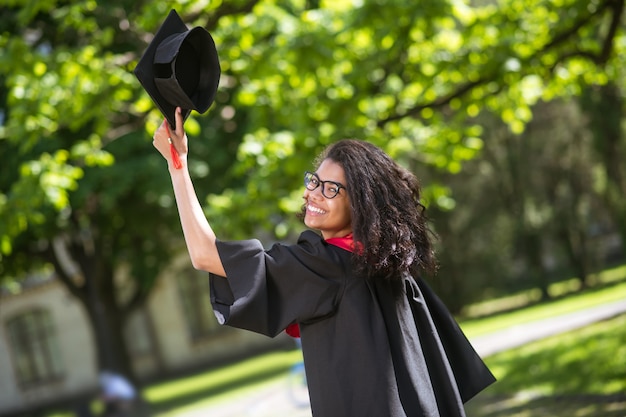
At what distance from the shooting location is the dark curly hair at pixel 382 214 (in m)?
3.03

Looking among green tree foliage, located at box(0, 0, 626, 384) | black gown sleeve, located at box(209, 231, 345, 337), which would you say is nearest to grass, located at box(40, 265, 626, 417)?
green tree foliage, located at box(0, 0, 626, 384)

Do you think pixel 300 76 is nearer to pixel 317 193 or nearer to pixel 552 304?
pixel 317 193

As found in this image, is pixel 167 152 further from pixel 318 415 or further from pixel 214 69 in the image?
pixel 318 415

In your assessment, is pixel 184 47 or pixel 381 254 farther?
pixel 184 47

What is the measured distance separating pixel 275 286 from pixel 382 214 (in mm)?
430

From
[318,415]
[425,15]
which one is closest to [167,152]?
[318,415]

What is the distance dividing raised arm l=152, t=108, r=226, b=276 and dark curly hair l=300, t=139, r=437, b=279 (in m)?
0.48

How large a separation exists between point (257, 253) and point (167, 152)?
1.59 ft

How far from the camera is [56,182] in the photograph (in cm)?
812

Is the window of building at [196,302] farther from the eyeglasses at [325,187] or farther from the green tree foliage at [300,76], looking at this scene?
the eyeglasses at [325,187]

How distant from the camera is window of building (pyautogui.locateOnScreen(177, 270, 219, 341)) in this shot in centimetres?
3291

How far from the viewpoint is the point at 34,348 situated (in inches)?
1310

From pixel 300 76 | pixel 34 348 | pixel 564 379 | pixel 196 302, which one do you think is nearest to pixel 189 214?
pixel 300 76

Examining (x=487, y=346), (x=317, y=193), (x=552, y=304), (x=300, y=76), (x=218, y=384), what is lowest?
(x=552, y=304)
